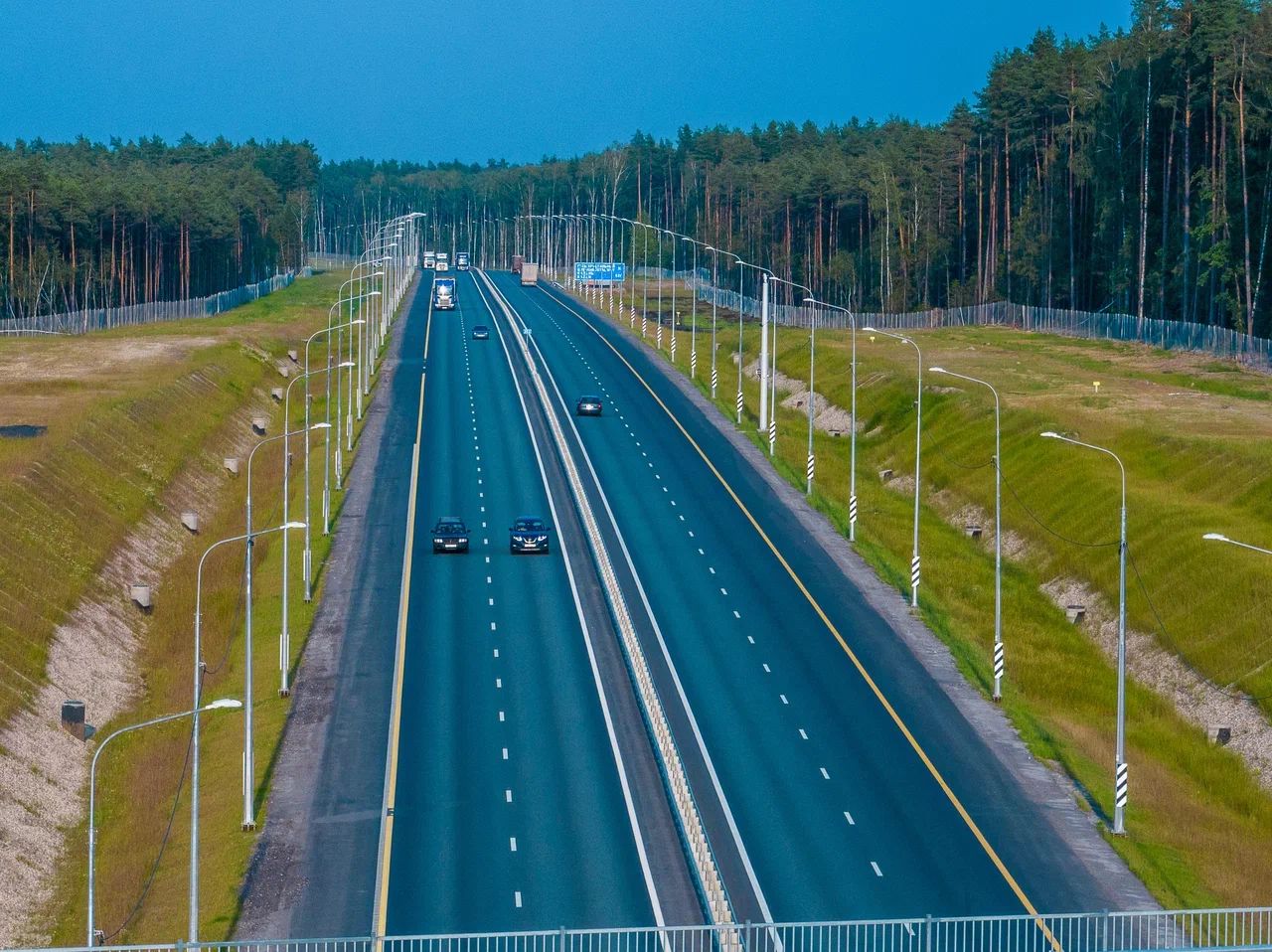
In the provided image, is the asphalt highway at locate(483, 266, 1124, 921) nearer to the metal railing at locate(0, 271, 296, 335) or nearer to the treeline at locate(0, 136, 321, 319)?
the metal railing at locate(0, 271, 296, 335)

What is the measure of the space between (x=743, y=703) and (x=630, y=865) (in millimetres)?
14724

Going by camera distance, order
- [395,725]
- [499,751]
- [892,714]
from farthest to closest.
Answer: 1. [892,714]
2. [395,725]
3. [499,751]

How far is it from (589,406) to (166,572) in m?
38.3

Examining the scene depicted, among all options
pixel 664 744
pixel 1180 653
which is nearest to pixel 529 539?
pixel 1180 653

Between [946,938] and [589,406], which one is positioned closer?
[946,938]

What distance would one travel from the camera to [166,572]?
7856 cm

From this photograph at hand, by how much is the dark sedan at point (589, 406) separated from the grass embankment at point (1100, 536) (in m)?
8.43

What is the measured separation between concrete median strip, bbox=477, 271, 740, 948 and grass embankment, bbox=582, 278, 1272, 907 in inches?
426

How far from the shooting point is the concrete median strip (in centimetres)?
3931

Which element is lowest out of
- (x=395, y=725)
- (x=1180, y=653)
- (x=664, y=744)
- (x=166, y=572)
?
(x=395, y=725)

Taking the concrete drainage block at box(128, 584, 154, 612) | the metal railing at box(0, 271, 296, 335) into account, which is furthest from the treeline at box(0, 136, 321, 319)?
the concrete drainage block at box(128, 584, 154, 612)

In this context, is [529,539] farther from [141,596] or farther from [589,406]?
[589,406]

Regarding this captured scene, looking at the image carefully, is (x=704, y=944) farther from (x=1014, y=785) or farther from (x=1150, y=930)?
(x=1014, y=785)

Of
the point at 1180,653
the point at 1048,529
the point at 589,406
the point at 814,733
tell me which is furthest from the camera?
the point at 589,406
